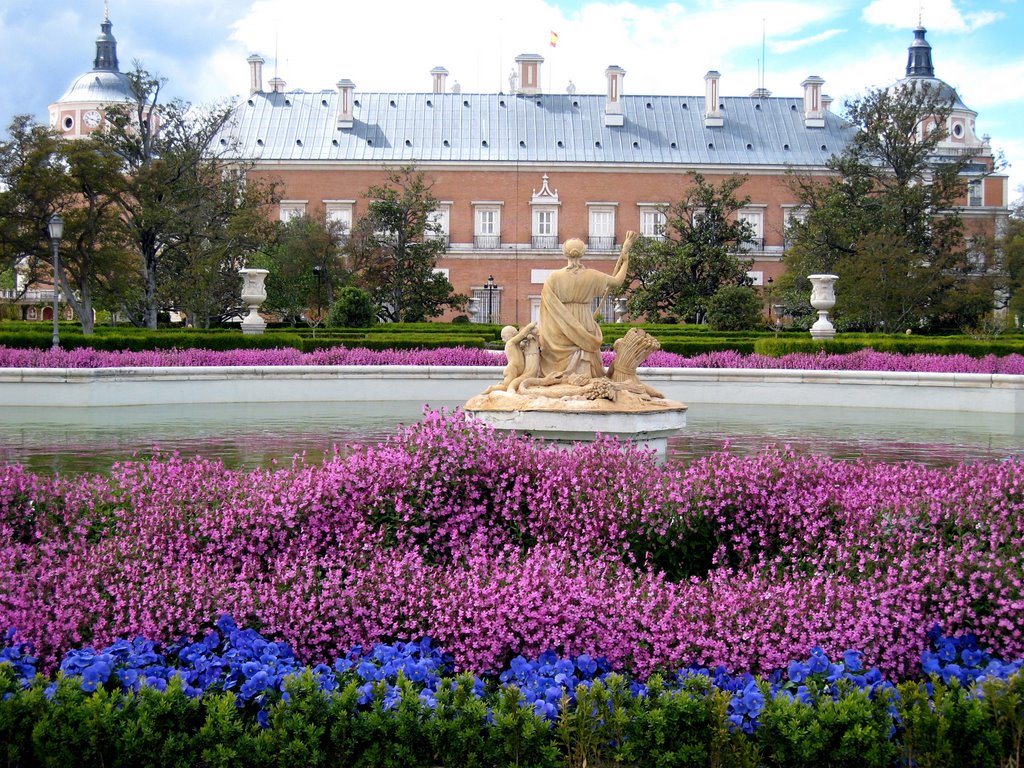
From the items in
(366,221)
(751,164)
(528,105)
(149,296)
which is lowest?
(149,296)

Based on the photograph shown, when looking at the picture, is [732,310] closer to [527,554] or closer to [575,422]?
[575,422]

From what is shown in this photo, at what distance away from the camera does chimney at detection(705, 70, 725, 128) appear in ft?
158

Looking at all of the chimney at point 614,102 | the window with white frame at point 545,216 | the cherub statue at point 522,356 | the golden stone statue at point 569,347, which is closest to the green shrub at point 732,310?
the golden stone statue at point 569,347

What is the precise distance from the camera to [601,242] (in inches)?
1873

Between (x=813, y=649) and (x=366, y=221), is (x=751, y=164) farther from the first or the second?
(x=813, y=649)

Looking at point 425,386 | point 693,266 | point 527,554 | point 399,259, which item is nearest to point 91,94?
point 399,259

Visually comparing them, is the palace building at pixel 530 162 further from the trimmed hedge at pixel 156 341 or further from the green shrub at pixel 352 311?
the trimmed hedge at pixel 156 341

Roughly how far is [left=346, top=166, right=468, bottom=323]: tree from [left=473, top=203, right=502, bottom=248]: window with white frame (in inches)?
456

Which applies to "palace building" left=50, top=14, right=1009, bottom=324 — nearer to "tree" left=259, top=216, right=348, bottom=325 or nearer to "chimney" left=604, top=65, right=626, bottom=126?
"chimney" left=604, top=65, right=626, bottom=126

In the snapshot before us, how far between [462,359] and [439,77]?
37.6 m

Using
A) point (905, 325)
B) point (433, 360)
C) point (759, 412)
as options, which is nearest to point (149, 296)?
point (433, 360)

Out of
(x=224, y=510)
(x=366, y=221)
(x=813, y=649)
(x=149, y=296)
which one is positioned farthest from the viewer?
(x=366, y=221)

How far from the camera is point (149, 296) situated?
2550 centimetres

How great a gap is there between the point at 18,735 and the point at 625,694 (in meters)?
1.89
